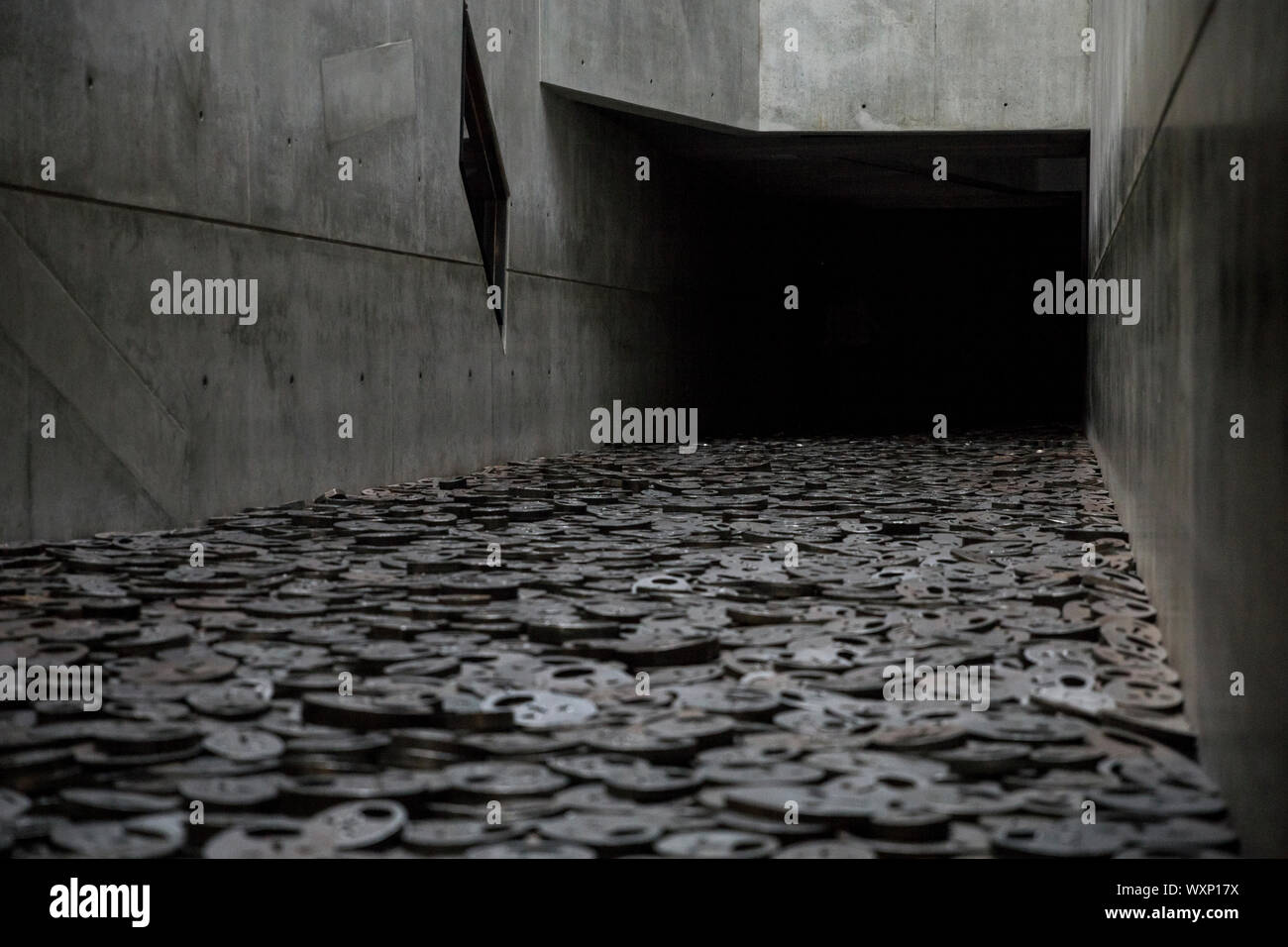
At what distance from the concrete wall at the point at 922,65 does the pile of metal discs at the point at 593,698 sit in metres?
8.05

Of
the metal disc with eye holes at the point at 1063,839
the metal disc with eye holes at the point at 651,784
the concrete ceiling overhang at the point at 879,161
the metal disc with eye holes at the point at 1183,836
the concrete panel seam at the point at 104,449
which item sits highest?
the concrete ceiling overhang at the point at 879,161

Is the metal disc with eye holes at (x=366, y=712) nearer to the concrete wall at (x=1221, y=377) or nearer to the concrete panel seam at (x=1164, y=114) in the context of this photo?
the concrete wall at (x=1221, y=377)

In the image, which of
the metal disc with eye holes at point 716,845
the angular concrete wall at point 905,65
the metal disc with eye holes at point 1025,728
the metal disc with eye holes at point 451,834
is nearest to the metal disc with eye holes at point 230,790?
the metal disc with eye holes at point 451,834

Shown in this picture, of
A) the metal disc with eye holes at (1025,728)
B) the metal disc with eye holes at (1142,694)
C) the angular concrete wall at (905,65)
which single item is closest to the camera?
the metal disc with eye holes at (1025,728)

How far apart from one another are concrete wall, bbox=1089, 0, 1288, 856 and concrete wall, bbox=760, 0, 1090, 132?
28.9 feet

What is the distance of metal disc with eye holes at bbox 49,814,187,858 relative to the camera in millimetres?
2209

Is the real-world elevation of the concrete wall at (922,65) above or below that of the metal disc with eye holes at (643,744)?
above

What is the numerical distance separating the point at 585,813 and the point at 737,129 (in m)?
11.6

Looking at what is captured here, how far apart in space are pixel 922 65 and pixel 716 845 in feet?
40.1

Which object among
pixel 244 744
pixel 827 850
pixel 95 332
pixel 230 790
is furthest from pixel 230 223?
pixel 827 850

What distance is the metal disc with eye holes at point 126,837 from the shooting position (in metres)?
2.21

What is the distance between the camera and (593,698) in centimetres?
320

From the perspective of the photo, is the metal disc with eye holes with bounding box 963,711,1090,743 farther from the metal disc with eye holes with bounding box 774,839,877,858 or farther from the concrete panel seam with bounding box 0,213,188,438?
the concrete panel seam with bounding box 0,213,188,438

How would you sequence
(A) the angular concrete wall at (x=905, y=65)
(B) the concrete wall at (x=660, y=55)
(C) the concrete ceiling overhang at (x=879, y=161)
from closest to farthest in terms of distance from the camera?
1. (B) the concrete wall at (x=660, y=55)
2. (A) the angular concrete wall at (x=905, y=65)
3. (C) the concrete ceiling overhang at (x=879, y=161)
